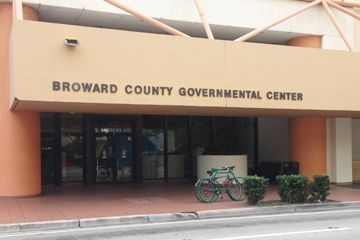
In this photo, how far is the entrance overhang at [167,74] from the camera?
13492 millimetres

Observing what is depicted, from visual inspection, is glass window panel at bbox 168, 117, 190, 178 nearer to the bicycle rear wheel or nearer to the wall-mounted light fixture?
the bicycle rear wheel

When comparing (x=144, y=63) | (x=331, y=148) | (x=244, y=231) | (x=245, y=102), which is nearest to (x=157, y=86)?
(x=144, y=63)

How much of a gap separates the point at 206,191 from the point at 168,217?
2856 mm

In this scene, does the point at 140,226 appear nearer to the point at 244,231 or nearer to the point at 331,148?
the point at 244,231

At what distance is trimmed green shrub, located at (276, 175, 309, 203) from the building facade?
112 inches

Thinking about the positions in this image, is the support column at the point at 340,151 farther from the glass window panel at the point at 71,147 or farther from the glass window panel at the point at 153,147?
the glass window panel at the point at 71,147

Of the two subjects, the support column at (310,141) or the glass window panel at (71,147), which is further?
the support column at (310,141)

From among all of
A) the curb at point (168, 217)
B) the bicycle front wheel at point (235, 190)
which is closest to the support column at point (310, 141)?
Result: the curb at point (168, 217)

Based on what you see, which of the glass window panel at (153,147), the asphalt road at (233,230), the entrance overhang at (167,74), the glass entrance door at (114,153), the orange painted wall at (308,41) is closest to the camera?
the asphalt road at (233,230)

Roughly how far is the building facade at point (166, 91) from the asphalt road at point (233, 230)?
405 centimetres

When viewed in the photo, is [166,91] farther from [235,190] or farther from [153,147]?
[153,147]

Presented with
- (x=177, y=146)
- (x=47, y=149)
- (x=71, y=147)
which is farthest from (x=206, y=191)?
(x=177, y=146)

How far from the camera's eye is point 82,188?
65.9 ft

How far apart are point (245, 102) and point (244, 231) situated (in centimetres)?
618
